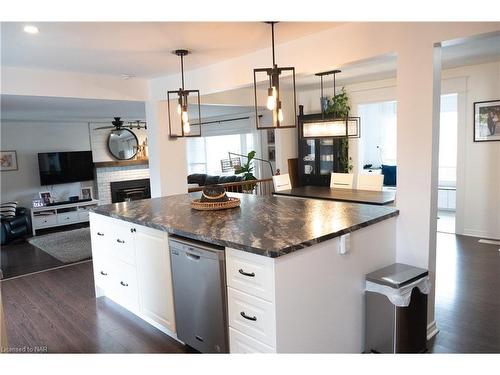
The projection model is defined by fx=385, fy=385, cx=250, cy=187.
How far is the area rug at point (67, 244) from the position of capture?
545 centimetres

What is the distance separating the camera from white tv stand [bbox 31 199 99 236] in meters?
7.71

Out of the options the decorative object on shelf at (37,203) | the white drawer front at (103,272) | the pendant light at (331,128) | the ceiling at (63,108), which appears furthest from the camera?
the decorative object on shelf at (37,203)

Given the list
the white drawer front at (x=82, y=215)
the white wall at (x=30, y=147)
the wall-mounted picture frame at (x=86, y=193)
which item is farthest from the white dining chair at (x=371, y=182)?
the white wall at (x=30, y=147)

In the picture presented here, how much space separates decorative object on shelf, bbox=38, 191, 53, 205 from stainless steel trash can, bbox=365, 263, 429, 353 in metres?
7.54

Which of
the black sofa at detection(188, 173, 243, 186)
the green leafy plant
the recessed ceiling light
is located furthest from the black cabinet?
the recessed ceiling light

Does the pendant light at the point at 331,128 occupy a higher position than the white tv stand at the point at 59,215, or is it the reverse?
the pendant light at the point at 331,128

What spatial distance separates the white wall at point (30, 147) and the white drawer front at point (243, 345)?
25.1 ft

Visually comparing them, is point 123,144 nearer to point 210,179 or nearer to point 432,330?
point 210,179

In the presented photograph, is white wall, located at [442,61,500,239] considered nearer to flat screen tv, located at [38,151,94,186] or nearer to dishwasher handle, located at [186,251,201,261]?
dishwasher handle, located at [186,251,201,261]

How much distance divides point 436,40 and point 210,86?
2.54 metres

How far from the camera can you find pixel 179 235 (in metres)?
2.68

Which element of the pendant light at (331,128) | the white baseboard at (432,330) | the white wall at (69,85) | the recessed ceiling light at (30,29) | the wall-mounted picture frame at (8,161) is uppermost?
the recessed ceiling light at (30,29)

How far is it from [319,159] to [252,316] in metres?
5.14

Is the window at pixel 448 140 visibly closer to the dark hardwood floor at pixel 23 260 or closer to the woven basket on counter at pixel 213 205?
the woven basket on counter at pixel 213 205
